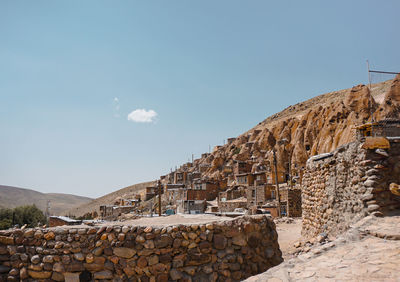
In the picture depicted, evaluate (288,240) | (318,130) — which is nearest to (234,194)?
(318,130)

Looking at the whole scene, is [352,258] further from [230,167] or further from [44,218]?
[230,167]

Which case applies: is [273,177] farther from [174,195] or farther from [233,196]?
[174,195]

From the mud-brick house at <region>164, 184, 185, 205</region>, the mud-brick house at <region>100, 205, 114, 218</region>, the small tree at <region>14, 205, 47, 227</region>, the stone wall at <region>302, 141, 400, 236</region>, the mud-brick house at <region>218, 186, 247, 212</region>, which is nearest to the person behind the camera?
the stone wall at <region>302, 141, 400, 236</region>

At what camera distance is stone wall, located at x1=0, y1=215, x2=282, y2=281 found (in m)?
4.82

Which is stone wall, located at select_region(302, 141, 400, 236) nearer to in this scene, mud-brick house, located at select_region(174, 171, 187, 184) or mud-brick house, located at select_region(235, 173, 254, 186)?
mud-brick house, located at select_region(235, 173, 254, 186)

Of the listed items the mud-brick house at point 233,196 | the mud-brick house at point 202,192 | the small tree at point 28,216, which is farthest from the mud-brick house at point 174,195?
the small tree at point 28,216

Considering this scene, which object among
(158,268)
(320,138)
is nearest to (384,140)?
(158,268)

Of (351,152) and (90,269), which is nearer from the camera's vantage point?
(90,269)

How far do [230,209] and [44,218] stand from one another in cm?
2901

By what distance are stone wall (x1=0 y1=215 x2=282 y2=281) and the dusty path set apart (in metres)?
1.27

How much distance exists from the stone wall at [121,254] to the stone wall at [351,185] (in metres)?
2.95

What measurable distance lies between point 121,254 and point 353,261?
3597mm

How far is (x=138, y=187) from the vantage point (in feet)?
353

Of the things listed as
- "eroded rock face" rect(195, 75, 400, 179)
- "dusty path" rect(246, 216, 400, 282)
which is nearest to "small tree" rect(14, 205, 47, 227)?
"eroded rock face" rect(195, 75, 400, 179)
